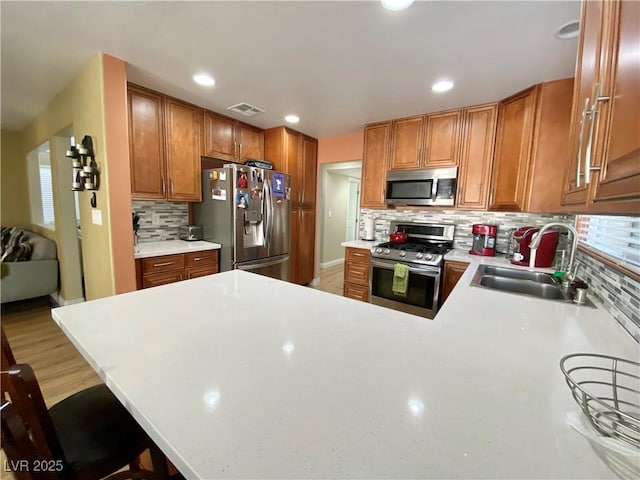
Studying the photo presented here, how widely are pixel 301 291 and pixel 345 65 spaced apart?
5.53 ft

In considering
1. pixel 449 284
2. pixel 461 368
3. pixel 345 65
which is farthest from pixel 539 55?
pixel 461 368

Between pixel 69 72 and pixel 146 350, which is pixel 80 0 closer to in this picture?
pixel 69 72

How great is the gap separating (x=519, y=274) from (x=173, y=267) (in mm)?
2858

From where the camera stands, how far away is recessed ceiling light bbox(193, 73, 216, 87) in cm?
217

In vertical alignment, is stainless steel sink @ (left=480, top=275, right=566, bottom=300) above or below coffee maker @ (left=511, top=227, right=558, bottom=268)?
below

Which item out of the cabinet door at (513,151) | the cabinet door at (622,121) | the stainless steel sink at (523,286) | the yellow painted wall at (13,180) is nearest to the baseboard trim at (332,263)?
the cabinet door at (513,151)

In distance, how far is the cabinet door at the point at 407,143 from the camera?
9.71ft

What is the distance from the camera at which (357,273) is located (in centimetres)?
313

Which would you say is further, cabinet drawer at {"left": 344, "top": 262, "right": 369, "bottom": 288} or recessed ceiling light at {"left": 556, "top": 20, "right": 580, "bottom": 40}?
cabinet drawer at {"left": 344, "top": 262, "right": 369, "bottom": 288}

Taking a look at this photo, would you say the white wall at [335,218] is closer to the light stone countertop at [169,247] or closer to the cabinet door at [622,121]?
the light stone countertop at [169,247]

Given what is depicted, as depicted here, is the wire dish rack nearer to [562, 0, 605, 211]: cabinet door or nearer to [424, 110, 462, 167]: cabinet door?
[562, 0, 605, 211]: cabinet door

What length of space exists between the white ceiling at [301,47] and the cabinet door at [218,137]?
1.10 ft

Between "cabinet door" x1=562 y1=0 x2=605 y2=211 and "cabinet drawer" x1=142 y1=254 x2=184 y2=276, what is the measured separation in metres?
2.73

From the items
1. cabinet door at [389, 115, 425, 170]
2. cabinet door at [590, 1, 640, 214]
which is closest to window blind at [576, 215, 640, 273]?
cabinet door at [590, 1, 640, 214]
